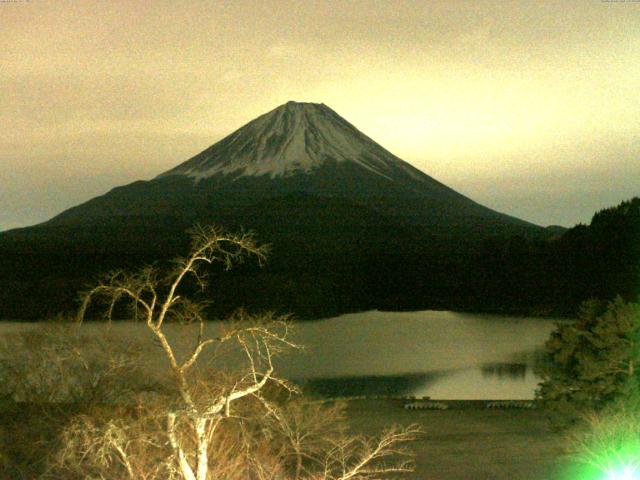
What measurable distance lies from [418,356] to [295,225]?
5053 centimetres

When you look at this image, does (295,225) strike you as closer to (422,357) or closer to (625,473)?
(422,357)

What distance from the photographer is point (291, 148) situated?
92500 mm

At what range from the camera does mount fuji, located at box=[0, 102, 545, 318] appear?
65438 mm

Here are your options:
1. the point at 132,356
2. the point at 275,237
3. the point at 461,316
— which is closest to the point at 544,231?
the point at 275,237

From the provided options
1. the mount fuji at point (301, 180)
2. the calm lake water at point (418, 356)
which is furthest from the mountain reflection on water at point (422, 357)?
the mount fuji at point (301, 180)

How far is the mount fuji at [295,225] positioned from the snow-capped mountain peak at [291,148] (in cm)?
12

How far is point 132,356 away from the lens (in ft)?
43.3

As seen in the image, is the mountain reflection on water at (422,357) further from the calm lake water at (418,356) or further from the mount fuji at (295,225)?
the mount fuji at (295,225)

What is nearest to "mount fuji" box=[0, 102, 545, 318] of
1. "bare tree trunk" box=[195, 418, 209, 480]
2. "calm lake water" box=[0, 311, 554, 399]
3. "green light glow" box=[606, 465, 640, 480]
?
"calm lake water" box=[0, 311, 554, 399]

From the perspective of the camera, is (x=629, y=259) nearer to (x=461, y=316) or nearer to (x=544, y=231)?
(x=461, y=316)

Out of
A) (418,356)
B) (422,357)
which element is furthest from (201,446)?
(418,356)

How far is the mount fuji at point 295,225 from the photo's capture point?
215 ft

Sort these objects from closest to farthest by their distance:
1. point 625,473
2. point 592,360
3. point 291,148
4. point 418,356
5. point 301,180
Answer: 1. point 625,473
2. point 592,360
3. point 418,356
4. point 291,148
5. point 301,180

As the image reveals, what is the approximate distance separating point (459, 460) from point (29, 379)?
7037mm
